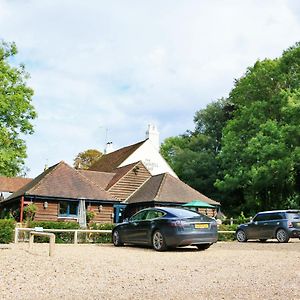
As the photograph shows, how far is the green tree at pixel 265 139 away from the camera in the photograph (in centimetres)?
3666

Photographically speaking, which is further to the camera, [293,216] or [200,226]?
[293,216]

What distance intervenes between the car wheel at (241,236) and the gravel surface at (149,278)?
11.5m

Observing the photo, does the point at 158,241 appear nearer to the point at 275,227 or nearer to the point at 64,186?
the point at 275,227

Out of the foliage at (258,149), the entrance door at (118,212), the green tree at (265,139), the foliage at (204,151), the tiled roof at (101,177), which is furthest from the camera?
the foliage at (204,151)

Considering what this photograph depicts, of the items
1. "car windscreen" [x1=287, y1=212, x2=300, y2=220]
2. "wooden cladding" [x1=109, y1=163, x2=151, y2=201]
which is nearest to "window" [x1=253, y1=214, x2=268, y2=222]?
"car windscreen" [x1=287, y1=212, x2=300, y2=220]

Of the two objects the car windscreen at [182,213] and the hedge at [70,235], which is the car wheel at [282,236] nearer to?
the car windscreen at [182,213]

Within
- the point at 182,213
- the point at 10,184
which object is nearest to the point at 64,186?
the point at 182,213

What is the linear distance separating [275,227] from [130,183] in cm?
1758

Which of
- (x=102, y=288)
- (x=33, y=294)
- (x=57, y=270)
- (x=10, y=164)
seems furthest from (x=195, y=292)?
(x=10, y=164)

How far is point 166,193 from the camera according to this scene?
32.3 m

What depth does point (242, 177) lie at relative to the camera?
39.3 metres

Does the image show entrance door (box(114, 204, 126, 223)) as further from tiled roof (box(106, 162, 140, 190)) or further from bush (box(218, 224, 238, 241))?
bush (box(218, 224, 238, 241))

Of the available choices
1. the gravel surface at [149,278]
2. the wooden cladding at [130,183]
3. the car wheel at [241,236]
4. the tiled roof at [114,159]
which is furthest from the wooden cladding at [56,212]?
the gravel surface at [149,278]

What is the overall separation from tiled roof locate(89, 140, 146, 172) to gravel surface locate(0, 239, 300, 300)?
107 feet
